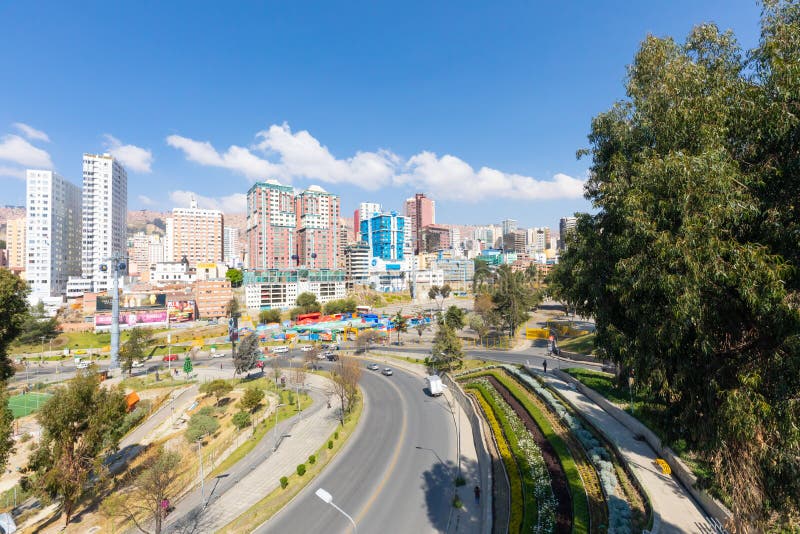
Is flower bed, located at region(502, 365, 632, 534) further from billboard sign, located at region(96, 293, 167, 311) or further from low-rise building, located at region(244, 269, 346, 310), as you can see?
billboard sign, located at region(96, 293, 167, 311)

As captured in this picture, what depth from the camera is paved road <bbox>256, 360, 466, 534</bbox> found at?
784 inches

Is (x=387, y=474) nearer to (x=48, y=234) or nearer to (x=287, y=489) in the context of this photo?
(x=287, y=489)

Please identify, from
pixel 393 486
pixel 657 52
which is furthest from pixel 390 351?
pixel 657 52

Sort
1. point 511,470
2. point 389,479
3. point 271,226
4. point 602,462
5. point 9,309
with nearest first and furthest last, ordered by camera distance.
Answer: point 602,462 → point 511,470 → point 389,479 → point 9,309 → point 271,226

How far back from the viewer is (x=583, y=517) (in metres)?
15.8

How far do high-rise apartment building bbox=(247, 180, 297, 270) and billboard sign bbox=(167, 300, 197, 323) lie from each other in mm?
38560

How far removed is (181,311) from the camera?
3917 inches

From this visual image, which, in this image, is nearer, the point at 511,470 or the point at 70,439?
the point at 511,470

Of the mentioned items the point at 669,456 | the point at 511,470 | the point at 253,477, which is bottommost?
the point at 253,477

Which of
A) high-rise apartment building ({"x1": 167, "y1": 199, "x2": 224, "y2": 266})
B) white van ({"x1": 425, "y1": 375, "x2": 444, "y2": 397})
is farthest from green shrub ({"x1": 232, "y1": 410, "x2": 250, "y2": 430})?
high-rise apartment building ({"x1": 167, "y1": 199, "x2": 224, "y2": 266})

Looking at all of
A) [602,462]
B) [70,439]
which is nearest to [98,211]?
[70,439]

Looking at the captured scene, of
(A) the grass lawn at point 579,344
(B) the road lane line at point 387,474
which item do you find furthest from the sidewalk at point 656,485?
(A) the grass lawn at point 579,344

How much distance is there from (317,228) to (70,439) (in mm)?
129118

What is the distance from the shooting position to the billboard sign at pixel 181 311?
98250mm
